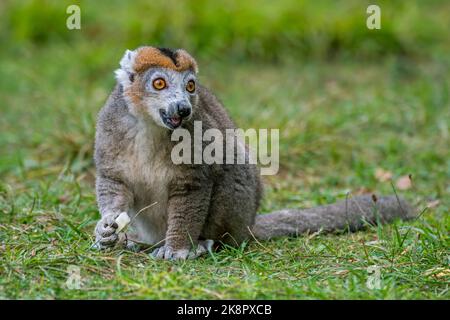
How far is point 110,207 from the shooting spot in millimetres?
6082

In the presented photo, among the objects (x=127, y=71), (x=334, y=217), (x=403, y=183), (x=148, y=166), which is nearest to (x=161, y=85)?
(x=127, y=71)

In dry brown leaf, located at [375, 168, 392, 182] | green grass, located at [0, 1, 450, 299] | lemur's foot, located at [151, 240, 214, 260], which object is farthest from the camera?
dry brown leaf, located at [375, 168, 392, 182]

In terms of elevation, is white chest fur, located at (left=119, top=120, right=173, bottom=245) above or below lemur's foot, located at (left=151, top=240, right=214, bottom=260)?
above

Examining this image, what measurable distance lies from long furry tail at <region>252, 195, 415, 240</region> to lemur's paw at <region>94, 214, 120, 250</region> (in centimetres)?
125

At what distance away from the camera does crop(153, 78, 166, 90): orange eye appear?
5957mm

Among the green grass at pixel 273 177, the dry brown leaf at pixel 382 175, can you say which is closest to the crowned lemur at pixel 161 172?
the green grass at pixel 273 177

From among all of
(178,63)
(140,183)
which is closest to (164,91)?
(178,63)

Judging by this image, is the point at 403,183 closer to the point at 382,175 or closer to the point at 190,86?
the point at 382,175

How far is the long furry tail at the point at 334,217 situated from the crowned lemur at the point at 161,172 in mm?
435

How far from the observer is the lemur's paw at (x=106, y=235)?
5.89m

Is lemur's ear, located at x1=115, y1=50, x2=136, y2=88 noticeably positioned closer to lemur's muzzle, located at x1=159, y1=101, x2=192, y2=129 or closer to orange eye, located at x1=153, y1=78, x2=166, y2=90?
orange eye, located at x1=153, y1=78, x2=166, y2=90

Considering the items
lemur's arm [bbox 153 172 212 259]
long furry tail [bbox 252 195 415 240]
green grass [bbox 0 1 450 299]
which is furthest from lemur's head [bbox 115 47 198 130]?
long furry tail [bbox 252 195 415 240]

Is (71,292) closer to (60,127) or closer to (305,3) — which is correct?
(60,127)

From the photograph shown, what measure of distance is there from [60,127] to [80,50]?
3.38 meters
